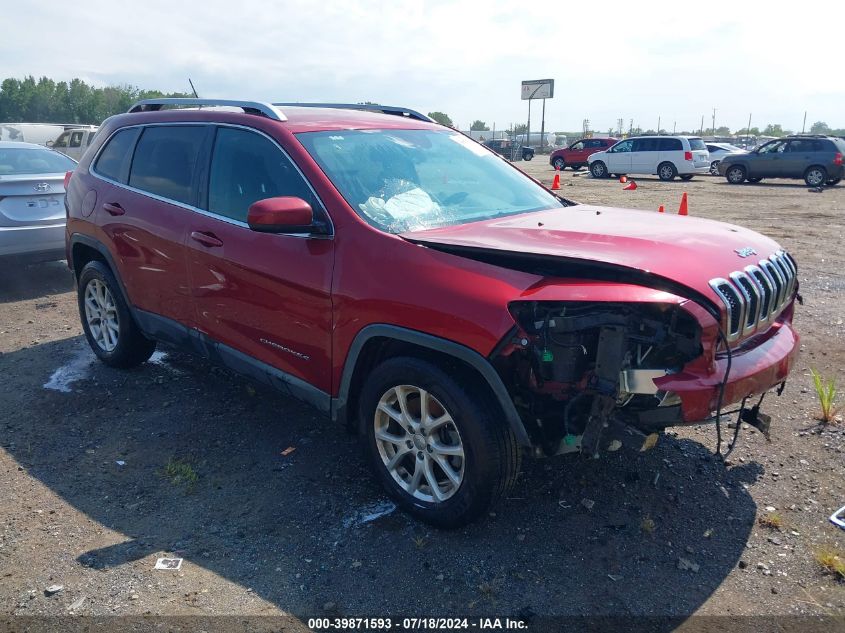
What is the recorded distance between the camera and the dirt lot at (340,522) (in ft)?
9.70

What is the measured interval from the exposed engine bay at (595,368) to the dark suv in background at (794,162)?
2441 centimetres

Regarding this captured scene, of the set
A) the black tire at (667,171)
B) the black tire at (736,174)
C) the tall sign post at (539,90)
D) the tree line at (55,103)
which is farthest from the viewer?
the tree line at (55,103)

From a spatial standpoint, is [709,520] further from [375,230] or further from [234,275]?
[234,275]

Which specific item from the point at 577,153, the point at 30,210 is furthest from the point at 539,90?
the point at 30,210

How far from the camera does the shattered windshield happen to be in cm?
370

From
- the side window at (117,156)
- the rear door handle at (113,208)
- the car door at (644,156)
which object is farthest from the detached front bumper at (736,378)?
the car door at (644,156)

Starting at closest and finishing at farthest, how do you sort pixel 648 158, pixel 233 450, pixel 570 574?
1. pixel 570 574
2. pixel 233 450
3. pixel 648 158

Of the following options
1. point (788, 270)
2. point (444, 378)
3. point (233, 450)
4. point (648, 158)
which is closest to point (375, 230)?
point (444, 378)

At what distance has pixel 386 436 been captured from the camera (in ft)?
11.5

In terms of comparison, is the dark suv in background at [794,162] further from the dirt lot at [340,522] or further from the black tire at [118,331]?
the black tire at [118,331]

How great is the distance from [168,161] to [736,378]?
3.78 metres

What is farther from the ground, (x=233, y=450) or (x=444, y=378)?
(x=444, y=378)

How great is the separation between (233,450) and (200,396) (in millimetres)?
951

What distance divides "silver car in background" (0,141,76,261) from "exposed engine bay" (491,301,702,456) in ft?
22.0
